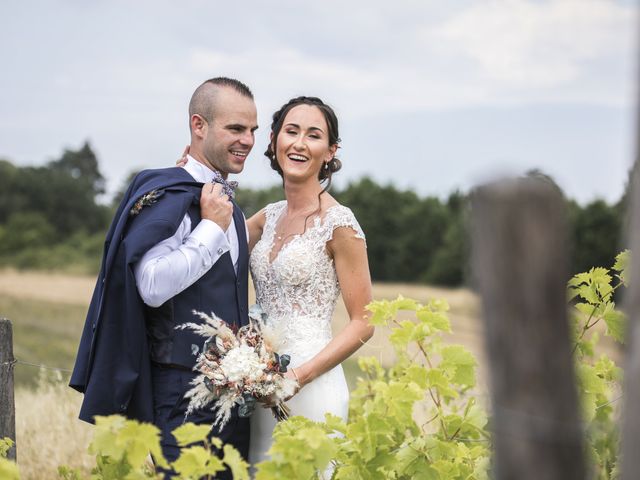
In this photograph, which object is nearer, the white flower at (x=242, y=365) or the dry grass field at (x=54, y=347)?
the white flower at (x=242, y=365)

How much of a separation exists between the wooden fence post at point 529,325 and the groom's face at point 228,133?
2.72 metres

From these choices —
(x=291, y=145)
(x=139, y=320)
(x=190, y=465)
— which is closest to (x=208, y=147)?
(x=291, y=145)

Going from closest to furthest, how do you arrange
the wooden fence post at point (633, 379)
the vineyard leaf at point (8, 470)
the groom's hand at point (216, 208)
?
the wooden fence post at point (633, 379) → the vineyard leaf at point (8, 470) → the groom's hand at point (216, 208)

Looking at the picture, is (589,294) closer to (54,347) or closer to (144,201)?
(144,201)

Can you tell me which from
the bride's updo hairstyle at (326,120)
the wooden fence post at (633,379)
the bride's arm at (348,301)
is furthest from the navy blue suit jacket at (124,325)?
the wooden fence post at (633,379)

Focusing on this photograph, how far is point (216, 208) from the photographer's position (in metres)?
3.87

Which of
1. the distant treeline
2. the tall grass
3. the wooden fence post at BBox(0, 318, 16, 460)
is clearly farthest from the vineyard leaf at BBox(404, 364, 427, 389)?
the distant treeline

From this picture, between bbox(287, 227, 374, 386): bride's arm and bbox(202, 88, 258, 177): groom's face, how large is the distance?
0.67 meters

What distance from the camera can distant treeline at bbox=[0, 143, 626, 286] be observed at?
25.3m

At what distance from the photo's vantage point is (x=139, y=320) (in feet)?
12.3

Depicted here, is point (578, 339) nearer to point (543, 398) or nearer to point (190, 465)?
point (190, 465)

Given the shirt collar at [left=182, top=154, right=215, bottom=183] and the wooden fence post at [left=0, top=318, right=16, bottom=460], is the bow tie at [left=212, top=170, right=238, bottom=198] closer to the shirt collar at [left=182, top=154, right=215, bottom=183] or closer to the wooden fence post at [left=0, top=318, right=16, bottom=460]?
the shirt collar at [left=182, top=154, right=215, bottom=183]

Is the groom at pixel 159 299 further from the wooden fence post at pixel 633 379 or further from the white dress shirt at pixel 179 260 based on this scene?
the wooden fence post at pixel 633 379

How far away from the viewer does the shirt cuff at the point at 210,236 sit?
12.3 feet
